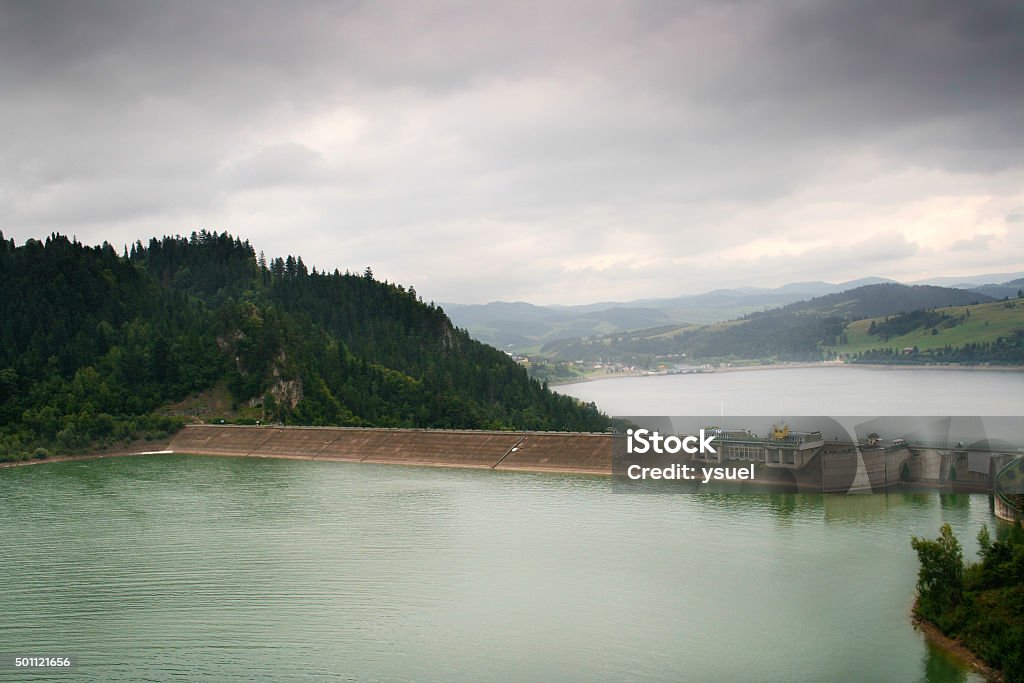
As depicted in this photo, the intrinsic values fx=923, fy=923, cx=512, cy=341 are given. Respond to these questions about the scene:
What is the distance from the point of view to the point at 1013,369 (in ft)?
651

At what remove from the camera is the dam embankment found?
70.0 meters

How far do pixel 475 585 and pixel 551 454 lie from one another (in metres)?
33.5

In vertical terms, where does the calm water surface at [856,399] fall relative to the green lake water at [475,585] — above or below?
above

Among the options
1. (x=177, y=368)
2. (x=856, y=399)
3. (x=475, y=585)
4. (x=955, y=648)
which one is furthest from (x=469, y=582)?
(x=856, y=399)

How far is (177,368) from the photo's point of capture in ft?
324

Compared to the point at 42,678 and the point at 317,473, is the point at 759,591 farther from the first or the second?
the point at 317,473

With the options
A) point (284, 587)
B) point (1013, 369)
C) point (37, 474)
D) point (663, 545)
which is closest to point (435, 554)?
point (284, 587)

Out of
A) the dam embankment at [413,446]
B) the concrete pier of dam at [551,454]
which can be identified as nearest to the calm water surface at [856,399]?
the concrete pier of dam at [551,454]

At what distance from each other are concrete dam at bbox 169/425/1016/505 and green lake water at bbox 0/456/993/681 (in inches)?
114

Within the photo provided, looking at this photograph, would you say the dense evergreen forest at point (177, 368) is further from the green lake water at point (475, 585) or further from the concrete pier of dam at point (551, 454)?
the green lake water at point (475, 585)

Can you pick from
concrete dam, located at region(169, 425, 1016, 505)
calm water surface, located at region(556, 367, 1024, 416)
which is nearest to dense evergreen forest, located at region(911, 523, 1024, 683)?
concrete dam, located at region(169, 425, 1016, 505)

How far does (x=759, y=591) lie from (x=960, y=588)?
23.6ft

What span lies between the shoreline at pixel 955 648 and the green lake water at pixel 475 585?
1.51 feet

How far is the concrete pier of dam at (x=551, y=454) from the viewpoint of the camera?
191 ft
